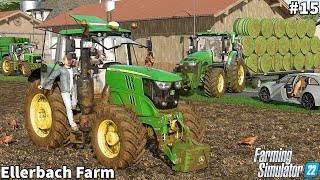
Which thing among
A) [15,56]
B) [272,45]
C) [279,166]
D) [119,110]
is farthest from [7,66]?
[279,166]

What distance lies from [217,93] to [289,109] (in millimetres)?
3200

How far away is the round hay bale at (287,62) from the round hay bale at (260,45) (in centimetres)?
205

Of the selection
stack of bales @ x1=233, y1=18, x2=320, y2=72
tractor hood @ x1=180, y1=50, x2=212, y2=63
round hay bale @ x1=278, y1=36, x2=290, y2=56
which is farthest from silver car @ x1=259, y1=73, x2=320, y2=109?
round hay bale @ x1=278, y1=36, x2=290, y2=56

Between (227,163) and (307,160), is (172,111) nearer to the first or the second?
(227,163)

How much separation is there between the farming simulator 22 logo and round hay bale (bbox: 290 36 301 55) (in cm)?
1599

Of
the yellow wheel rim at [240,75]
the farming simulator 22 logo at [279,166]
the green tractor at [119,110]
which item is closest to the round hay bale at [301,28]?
the yellow wheel rim at [240,75]

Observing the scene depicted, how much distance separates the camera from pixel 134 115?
642cm

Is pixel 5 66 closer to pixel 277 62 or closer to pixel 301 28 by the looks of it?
pixel 277 62

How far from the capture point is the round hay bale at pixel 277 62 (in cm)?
2186

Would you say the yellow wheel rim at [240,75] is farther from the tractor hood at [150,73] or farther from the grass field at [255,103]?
the tractor hood at [150,73]

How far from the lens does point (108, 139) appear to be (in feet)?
21.9

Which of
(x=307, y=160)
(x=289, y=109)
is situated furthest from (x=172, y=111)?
(x=289, y=109)

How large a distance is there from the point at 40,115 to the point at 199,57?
885 cm

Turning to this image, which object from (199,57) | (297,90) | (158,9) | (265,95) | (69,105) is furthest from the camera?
(158,9)
